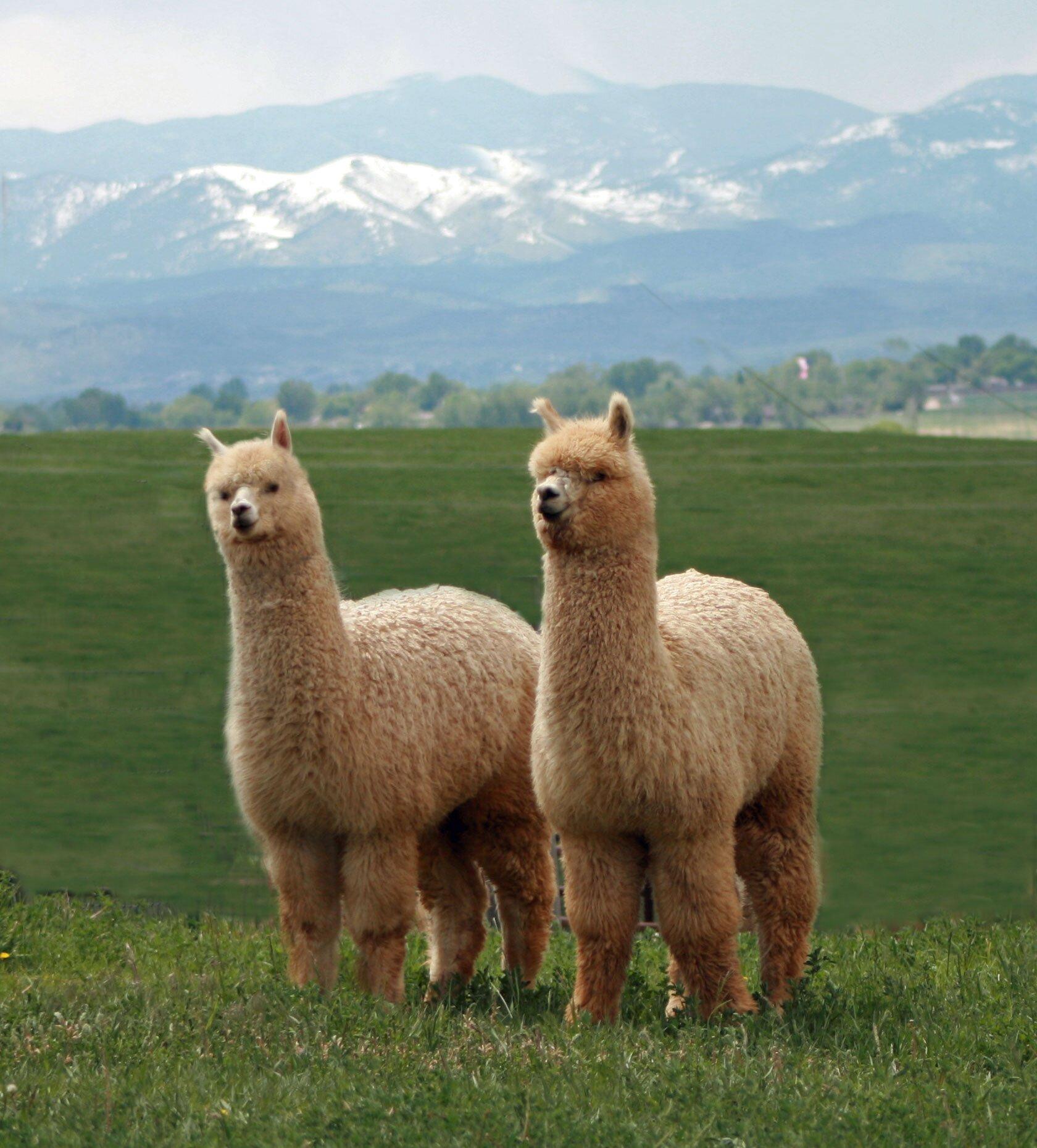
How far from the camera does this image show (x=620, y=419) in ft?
17.6

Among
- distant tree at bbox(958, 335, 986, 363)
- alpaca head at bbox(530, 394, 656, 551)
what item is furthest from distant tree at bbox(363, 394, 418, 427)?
alpaca head at bbox(530, 394, 656, 551)

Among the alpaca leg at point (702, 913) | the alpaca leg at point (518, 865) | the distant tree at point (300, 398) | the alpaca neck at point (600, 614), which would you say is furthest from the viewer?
the distant tree at point (300, 398)

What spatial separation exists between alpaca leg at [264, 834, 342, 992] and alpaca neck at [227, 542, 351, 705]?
625 mm

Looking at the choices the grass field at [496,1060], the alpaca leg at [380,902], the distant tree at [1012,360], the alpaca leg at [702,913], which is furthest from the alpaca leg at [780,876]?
the distant tree at [1012,360]

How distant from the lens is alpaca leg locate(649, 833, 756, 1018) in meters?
5.56

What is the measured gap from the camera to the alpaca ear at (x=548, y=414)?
217 inches

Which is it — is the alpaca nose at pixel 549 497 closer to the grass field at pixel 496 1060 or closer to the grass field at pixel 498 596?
the grass field at pixel 496 1060

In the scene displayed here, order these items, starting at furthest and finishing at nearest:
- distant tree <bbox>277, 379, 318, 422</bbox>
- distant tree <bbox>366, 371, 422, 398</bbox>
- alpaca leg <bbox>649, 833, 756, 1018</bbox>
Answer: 1. distant tree <bbox>366, 371, 422, 398</bbox>
2. distant tree <bbox>277, 379, 318, 422</bbox>
3. alpaca leg <bbox>649, 833, 756, 1018</bbox>

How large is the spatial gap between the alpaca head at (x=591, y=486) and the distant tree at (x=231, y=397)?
35.9 metres

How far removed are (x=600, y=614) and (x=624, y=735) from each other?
43 cm

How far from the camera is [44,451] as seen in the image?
1240 inches

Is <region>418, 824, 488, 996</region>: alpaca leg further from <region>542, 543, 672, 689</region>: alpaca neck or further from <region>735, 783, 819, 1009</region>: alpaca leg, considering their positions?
<region>542, 543, 672, 689</region>: alpaca neck

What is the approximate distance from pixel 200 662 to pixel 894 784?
6534mm

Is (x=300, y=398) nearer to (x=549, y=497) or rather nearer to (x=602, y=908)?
(x=602, y=908)
